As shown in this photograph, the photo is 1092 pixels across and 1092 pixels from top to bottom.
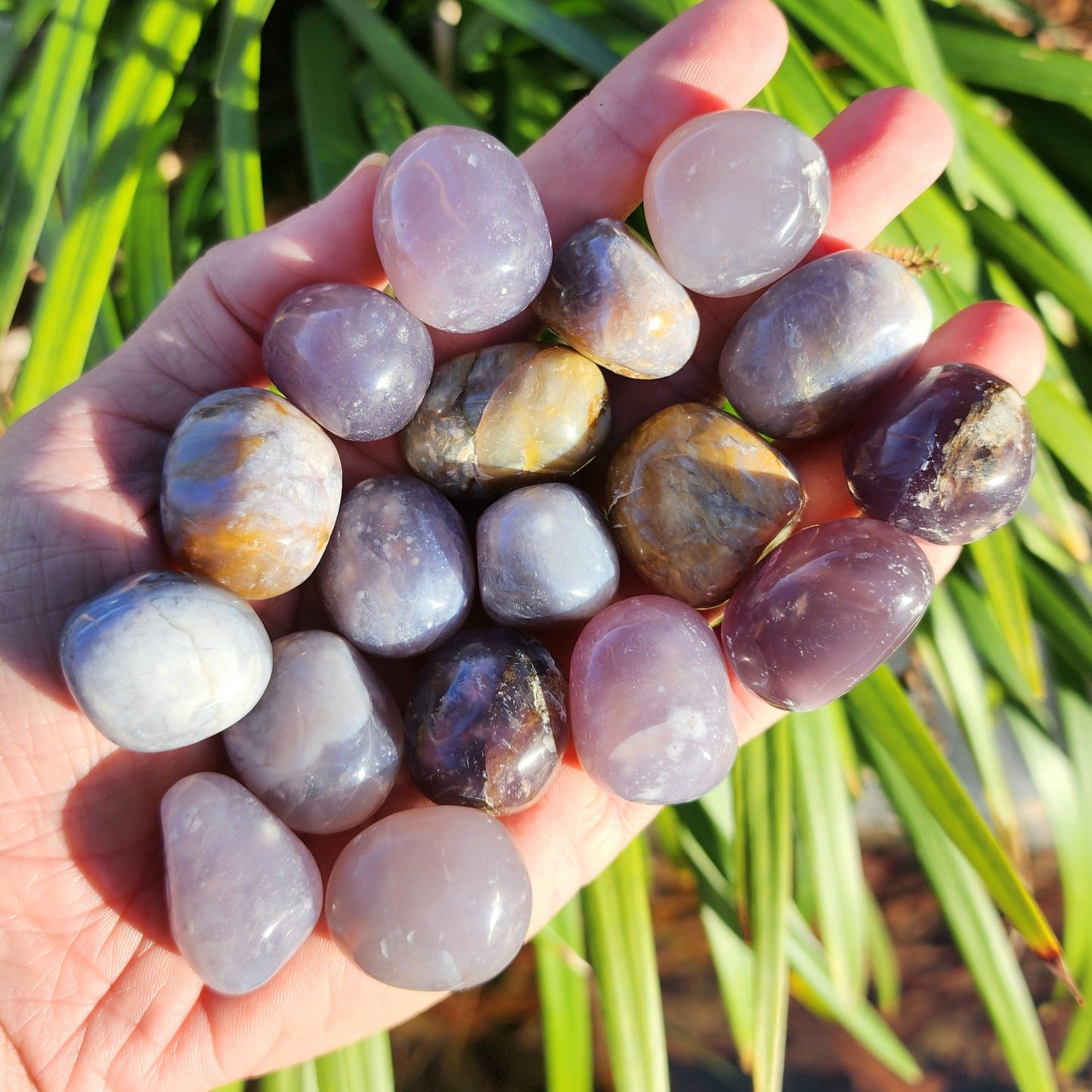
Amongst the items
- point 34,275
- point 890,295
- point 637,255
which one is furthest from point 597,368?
point 34,275

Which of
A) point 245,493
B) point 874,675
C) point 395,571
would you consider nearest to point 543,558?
point 395,571

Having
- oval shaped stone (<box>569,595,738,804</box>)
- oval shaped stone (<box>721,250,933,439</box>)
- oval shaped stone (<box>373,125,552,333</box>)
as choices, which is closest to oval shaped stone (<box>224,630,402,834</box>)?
oval shaped stone (<box>569,595,738,804</box>)

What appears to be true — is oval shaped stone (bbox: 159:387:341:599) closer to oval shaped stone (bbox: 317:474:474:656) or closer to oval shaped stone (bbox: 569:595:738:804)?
oval shaped stone (bbox: 317:474:474:656)

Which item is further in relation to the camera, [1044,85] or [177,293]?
[1044,85]

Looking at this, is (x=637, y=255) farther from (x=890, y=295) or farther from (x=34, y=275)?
(x=34, y=275)

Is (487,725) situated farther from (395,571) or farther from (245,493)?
(245,493)

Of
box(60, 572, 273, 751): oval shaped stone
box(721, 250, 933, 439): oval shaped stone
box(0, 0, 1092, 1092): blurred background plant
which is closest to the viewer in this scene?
box(60, 572, 273, 751): oval shaped stone

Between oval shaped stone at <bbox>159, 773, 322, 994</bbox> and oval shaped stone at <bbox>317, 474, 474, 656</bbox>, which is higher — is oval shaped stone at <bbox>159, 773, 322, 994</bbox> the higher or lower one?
the lower one

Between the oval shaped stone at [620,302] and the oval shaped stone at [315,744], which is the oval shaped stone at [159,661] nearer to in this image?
the oval shaped stone at [315,744]

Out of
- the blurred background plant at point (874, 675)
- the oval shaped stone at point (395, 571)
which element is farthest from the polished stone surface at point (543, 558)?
the blurred background plant at point (874, 675)
